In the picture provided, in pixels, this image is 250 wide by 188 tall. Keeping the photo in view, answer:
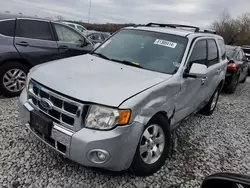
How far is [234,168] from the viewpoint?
337cm

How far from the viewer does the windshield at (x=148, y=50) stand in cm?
326

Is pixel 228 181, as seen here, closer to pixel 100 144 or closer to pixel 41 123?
pixel 100 144

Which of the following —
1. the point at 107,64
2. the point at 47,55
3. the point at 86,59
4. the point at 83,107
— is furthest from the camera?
the point at 47,55

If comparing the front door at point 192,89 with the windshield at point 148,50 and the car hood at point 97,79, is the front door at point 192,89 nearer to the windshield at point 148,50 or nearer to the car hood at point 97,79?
the windshield at point 148,50

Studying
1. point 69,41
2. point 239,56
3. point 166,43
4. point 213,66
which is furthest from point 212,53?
point 239,56

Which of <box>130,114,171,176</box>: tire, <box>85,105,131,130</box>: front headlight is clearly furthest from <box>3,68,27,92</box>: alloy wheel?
<box>130,114,171,176</box>: tire

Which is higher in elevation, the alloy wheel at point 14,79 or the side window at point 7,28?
the side window at point 7,28

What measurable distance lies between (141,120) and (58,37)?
157 inches

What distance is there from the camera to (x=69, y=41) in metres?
5.84

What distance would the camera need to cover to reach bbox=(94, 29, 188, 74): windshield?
3.26m

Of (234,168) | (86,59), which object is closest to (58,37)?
(86,59)

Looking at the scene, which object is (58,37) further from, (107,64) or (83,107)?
(83,107)

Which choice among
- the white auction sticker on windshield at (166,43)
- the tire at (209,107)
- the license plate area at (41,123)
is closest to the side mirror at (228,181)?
the license plate area at (41,123)

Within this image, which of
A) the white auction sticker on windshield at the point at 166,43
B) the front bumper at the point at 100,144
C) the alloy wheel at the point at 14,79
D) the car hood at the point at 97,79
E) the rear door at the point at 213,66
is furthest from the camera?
the alloy wheel at the point at 14,79
